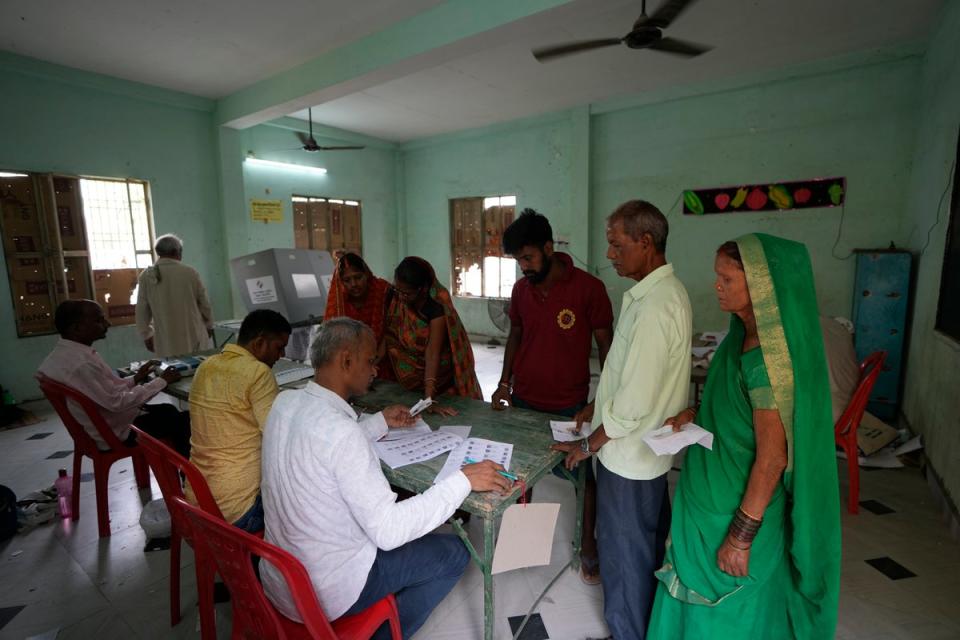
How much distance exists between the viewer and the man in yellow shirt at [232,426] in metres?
1.62

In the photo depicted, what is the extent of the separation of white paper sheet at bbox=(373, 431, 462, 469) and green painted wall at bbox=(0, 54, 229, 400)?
4824 millimetres

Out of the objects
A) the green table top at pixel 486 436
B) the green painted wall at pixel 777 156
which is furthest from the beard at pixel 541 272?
the green painted wall at pixel 777 156

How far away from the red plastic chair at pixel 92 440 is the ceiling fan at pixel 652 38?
3315 mm

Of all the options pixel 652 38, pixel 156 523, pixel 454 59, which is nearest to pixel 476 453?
pixel 156 523

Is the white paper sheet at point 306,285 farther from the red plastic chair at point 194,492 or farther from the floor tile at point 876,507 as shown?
the floor tile at point 876,507

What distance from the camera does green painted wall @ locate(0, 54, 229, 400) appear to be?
4.24 meters

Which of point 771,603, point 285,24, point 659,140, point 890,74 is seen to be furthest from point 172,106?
point 890,74

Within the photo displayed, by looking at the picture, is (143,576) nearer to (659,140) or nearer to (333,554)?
(333,554)

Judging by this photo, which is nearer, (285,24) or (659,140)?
(285,24)

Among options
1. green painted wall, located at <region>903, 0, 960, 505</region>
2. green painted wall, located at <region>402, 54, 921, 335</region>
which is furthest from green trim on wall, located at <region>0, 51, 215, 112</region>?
green painted wall, located at <region>903, 0, 960, 505</region>

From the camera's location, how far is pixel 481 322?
7.41m

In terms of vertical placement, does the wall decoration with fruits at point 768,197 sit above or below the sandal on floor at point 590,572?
above

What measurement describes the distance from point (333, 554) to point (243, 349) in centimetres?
87

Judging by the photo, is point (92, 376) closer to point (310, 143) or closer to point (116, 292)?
point (116, 292)
